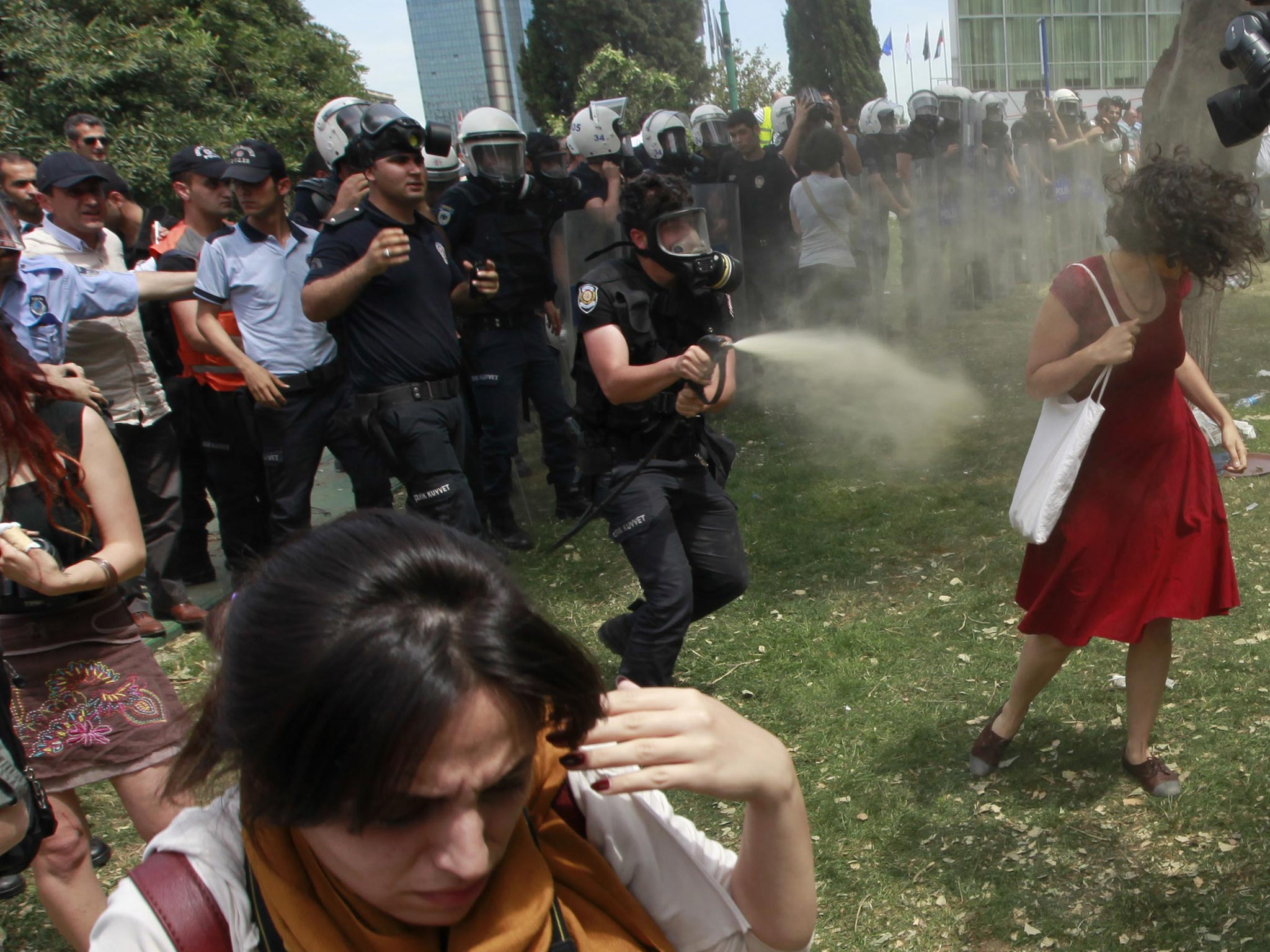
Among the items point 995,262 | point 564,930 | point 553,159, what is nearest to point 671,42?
point 995,262

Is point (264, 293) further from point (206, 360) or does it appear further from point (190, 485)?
point (190, 485)

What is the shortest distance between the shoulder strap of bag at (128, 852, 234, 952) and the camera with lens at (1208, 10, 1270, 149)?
12.3 feet

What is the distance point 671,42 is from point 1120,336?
144ft

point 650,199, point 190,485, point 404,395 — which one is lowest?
point 190,485

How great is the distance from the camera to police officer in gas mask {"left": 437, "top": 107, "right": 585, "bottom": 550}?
6.38m

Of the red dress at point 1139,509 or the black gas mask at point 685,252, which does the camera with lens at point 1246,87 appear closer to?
the red dress at point 1139,509

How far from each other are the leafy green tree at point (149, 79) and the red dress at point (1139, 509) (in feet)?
41.4

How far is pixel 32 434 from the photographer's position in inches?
95.2

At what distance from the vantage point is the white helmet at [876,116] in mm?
12711

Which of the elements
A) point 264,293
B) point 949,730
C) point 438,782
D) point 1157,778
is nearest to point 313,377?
point 264,293

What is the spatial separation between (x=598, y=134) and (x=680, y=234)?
558cm

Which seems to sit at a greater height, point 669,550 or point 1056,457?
point 1056,457

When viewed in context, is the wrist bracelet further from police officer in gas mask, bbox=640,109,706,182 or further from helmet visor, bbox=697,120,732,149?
helmet visor, bbox=697,120,732,149

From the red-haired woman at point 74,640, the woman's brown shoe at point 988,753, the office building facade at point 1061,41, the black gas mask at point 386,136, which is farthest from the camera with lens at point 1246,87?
the office building facade at point 1061,41
